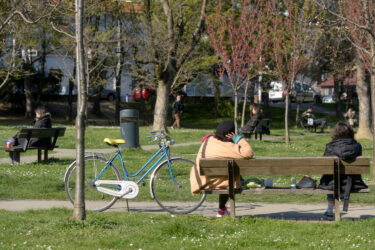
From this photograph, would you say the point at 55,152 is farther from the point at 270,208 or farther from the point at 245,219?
the point at 245,219

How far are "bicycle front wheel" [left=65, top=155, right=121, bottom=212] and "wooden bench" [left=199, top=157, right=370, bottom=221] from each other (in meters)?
1.65

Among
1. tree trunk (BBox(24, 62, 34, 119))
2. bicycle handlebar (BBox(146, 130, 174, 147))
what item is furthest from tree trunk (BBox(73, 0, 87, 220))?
tree trunk (BBox(24, 62, 34, 119))

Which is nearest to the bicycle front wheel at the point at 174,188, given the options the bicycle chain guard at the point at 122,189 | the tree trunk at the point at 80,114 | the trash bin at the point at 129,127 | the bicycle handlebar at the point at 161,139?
the bicycle chain guard at the point at 122,189

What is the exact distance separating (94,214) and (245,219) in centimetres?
193

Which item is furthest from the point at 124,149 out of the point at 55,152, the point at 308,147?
the point at 308,147

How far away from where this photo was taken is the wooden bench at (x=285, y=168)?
304 inches

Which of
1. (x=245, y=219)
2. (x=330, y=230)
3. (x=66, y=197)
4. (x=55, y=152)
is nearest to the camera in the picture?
(x=330, y=230)

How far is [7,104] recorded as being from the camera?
134 ft

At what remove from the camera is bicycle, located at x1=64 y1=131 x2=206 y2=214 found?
28.2 feet

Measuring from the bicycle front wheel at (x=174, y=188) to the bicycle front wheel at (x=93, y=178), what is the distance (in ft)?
2.01

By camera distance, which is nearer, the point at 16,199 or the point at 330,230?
the point at 330,230

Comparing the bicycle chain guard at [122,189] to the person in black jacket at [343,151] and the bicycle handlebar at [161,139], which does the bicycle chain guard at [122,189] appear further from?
the person in black jacket at [343,151]

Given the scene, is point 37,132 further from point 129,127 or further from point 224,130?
→ point 224,130

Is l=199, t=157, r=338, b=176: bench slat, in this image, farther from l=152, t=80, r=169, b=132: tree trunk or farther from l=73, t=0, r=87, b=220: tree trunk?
l=152, t=80, r=169, b=132: tree trunk
